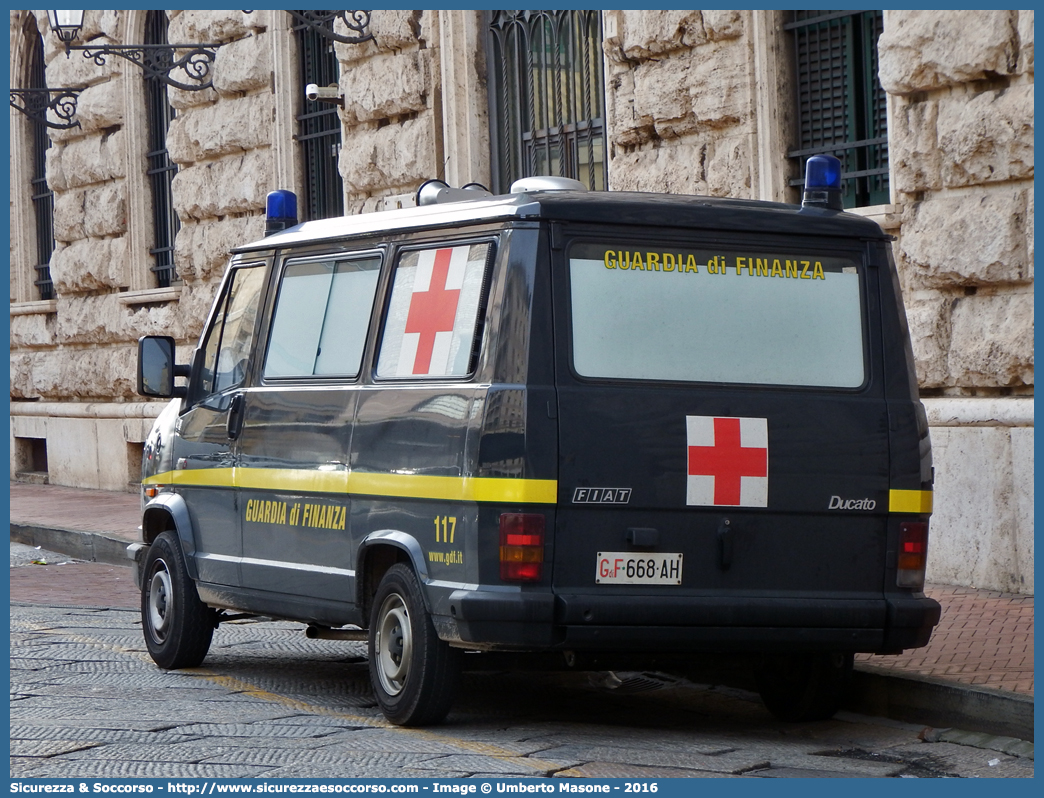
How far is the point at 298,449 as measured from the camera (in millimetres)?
7355

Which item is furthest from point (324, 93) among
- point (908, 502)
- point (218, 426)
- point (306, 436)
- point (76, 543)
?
point (908, 502)

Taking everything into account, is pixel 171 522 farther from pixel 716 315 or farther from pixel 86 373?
pixel 86 373

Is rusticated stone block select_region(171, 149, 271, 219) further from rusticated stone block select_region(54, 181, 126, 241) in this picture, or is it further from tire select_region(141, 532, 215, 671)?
tire select_region(141, 532, 215, 671)

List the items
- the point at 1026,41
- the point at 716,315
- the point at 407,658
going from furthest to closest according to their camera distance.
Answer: the point at 1026,41 < the point at 407,658 < the point at 716,315

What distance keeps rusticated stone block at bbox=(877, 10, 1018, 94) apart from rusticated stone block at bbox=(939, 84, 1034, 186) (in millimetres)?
158

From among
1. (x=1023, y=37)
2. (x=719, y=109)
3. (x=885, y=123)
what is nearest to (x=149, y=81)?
(x=719, y=109)

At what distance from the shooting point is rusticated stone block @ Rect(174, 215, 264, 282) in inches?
663

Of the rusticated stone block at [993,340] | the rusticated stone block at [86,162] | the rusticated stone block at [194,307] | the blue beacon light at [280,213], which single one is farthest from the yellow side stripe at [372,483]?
the rusticated stone block at [86,162]

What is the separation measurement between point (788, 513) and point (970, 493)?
3691 millimetres

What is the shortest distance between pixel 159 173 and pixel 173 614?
11.8 m

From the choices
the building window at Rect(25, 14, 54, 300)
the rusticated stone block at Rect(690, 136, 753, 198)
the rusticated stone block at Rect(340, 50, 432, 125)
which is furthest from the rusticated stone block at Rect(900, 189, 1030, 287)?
the building window at Rect(25, 14, 54, 300)

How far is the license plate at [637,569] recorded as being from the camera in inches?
245

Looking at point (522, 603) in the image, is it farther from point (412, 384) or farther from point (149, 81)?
point (149, 81)

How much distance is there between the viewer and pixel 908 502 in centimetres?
659
